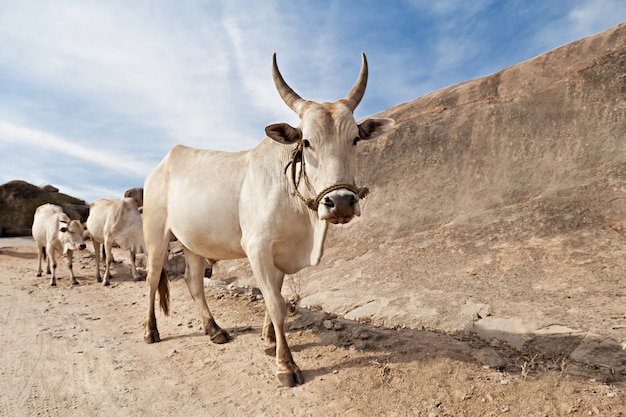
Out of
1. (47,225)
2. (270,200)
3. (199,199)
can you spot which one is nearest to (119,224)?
(47,225)

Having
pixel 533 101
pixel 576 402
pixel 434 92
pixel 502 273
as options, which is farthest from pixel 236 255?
pixel 434 92

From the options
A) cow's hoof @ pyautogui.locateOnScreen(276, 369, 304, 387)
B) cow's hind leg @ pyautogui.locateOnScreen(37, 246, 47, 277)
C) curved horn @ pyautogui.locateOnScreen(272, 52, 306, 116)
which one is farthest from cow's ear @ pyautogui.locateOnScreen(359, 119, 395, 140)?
cow's hind leg @ pyautogui.locateOnScreen(37, 246, 47, 277)

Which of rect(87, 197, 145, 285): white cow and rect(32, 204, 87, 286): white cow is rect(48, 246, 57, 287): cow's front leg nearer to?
rect(32, 204, 87, 286): white cow

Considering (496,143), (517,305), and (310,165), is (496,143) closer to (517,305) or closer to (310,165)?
(517,305)

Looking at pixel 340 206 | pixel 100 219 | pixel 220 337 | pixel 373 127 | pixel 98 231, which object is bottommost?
pixel 220 337

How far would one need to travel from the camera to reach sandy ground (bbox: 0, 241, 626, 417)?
298cm

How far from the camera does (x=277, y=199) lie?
3.85 metres

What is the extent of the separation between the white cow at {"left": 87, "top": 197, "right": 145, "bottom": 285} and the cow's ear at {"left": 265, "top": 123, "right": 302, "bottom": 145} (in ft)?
27.0

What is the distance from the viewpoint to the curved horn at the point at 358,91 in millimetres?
3854

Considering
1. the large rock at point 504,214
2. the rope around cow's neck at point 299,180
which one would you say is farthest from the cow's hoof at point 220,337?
the rope around cow's neck at point 299,180

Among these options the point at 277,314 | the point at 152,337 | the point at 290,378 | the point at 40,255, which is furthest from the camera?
the point at 40,255

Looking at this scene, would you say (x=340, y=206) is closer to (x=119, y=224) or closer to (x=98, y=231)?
(x=119, y=224)

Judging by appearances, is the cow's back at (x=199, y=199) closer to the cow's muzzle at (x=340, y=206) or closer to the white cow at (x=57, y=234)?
the cow's muzzle at (x=340, y=206)

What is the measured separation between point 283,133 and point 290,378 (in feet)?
6.88
